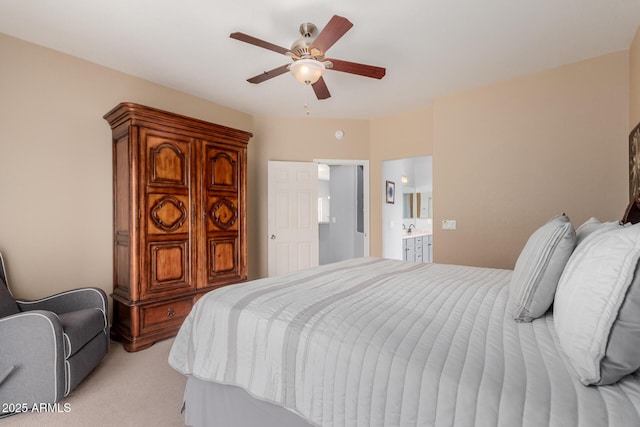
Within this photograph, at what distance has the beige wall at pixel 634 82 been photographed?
7.76 ft

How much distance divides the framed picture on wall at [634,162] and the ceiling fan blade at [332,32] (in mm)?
2285

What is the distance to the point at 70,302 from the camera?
2377mm

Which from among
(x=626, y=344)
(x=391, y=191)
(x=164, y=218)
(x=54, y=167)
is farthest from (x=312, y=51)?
(x=391, y=191)

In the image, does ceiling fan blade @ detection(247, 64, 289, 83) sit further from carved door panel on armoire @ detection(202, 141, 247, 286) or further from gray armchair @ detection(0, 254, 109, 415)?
gray armchair @ detection(0, 254, 109, 415)

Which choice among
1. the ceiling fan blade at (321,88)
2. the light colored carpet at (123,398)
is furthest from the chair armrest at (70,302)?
the ceiling fan blade at (321,88)

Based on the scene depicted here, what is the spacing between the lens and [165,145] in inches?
110

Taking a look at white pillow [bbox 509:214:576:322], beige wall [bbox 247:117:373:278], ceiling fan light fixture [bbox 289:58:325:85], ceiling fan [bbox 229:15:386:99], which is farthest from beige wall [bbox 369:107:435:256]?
white pillow [bbox 509:214:576:322]

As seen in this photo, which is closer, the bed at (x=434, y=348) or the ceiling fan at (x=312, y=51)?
the bed at (x=434, y=348)

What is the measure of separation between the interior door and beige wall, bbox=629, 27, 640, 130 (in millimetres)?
3250

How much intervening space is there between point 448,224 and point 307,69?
2.55 meters

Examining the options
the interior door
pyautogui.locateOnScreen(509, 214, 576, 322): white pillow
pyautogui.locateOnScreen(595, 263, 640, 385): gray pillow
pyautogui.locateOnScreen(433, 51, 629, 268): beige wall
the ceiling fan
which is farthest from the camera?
the interior door

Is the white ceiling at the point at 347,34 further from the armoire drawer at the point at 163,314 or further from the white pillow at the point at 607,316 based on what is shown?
the armoire drawer at the point at 163,314

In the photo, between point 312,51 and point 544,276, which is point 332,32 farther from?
point 544,276

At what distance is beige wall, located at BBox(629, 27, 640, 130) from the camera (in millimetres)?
2365
